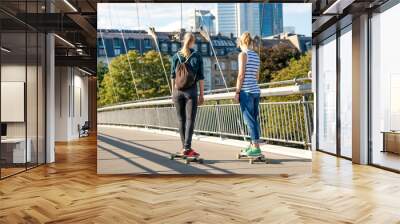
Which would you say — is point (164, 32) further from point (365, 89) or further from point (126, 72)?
point (365, 89)

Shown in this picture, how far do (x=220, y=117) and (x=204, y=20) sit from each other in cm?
138

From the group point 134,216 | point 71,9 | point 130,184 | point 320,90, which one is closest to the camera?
point 134,216

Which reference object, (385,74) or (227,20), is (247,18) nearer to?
(227,20)

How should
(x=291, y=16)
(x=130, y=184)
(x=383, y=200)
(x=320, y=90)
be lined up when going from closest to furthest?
(x=383, y=200)
(x=130, y=184)
(x=291, y=16)
(x=320, y=90)

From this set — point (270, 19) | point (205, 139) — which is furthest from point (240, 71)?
point (205, 139)

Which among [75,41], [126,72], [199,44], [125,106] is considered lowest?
[125,106]

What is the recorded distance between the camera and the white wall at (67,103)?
15.3 meters

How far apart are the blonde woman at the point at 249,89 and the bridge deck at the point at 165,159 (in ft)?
0.83

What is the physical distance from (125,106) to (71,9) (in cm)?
230

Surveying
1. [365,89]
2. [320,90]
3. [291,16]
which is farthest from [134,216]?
[320,90]

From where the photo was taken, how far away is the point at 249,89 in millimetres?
6234

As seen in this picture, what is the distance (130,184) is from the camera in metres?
5.76

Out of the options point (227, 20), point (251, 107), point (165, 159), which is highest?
point (227, 20)

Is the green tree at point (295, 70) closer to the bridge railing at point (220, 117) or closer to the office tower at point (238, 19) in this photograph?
the bridge railing at point (220, 117)
